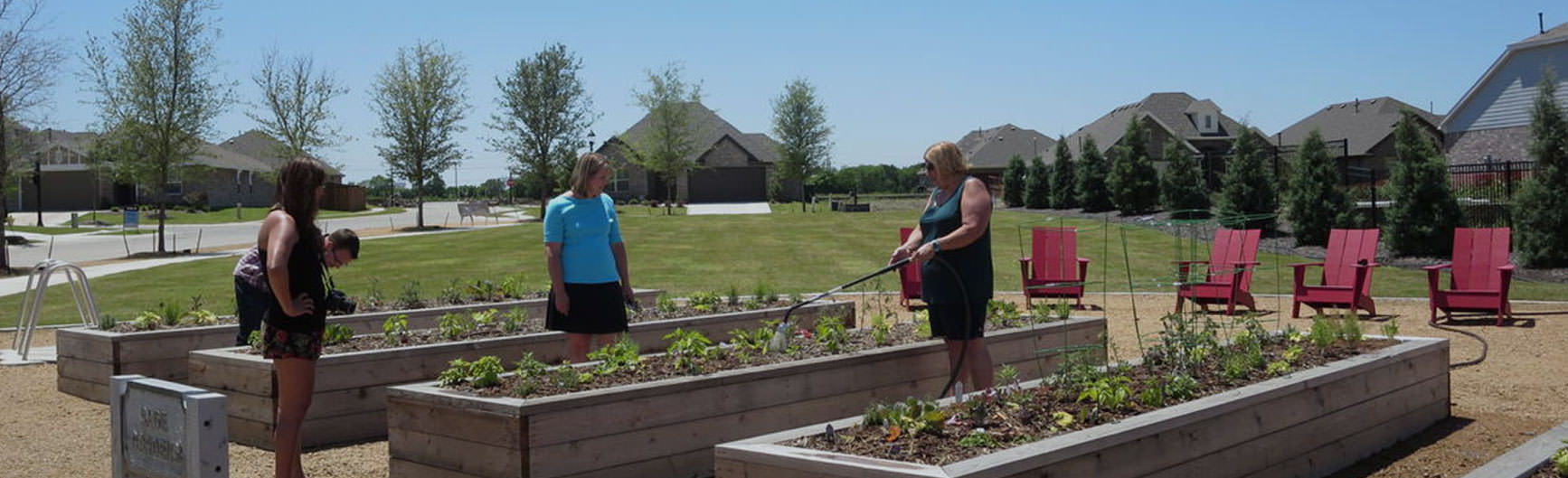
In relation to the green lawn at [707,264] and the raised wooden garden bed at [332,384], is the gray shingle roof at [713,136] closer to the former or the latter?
the green lawn at [707,264]

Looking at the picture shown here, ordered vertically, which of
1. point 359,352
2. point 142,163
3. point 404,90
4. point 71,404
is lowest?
point 71,404

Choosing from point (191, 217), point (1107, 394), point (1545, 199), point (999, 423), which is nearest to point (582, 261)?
Answer: point (999, 423)

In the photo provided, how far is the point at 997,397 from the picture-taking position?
5051 mm

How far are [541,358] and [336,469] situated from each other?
6.48 feet

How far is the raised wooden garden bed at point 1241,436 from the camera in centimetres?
398

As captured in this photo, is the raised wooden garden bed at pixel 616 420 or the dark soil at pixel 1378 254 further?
the dark soil at pixel 1378 254

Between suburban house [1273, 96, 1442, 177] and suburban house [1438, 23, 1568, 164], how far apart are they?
982 cm

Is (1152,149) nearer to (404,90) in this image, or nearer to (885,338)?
(404,90)

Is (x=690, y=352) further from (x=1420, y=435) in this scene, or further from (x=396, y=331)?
(x=1420, y=435)

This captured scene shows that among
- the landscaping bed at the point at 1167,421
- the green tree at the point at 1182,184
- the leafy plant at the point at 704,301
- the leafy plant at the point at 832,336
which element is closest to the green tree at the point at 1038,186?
the green tree at the point at 1182,184

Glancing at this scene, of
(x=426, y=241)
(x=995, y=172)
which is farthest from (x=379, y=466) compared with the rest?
(x=995, y=172)

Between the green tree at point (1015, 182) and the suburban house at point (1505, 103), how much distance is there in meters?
13.8

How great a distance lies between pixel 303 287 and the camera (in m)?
4.96

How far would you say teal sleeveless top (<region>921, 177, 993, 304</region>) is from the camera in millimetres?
6137
